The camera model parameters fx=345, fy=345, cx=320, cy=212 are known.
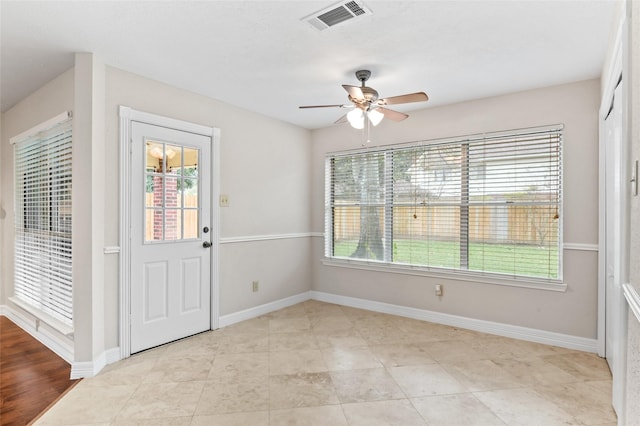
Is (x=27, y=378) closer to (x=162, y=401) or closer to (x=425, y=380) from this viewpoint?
(x=162, y=401)

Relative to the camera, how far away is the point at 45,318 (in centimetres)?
334

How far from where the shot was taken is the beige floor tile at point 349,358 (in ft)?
9.41

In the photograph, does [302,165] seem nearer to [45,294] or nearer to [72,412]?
[45,294]

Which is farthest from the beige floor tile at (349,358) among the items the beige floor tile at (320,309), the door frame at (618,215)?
the door frame at (618,215)

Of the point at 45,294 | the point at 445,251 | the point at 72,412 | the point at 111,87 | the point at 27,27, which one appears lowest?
the point at 72,412

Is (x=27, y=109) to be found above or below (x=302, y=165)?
above

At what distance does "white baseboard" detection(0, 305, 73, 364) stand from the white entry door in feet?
1.96

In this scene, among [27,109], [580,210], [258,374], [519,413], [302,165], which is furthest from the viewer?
[302,165]

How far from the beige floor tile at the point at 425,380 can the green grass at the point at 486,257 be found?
1.40m

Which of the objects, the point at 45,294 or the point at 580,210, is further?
the point at 45,294

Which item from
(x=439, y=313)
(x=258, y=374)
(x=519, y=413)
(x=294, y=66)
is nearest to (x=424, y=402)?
(x=519, y=413)

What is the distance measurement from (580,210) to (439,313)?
1752mm

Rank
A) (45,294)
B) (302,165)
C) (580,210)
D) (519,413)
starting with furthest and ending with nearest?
(302,165), (45,294), (580,210), (519,413)

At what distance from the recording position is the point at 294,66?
2.93 metres
